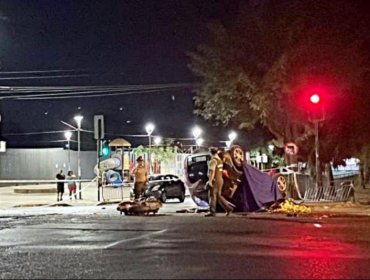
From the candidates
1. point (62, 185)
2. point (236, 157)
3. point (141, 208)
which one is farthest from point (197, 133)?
point (141, 208)

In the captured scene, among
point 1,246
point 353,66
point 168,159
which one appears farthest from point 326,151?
point 1,246

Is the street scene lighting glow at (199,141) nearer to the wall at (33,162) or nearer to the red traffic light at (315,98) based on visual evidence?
the wall at (33,162)

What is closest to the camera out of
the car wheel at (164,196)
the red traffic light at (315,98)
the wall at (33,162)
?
the red traffic light at (315,98)

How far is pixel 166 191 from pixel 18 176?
39.1 metres

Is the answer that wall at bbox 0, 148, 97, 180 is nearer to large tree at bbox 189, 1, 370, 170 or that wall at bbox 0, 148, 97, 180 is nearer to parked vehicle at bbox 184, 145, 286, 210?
large tree at bbox 189, 1, 370, 170

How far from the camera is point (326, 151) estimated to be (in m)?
38.8

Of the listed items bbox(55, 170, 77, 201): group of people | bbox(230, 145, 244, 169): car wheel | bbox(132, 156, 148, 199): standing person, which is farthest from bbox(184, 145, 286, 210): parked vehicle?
bbox(55, 170, 77, 201): group of people

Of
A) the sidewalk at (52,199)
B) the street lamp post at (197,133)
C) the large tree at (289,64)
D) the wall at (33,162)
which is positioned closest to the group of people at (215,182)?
the large tree at (289,64)

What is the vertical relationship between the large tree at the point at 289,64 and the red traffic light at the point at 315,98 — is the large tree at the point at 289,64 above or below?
above

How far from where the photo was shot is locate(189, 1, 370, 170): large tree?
104ft

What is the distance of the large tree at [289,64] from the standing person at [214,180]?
8583 millimetres

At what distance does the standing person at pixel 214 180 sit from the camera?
22422mm

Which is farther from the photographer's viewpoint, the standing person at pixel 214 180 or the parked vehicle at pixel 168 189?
the parked vehicle at pixel 168 189

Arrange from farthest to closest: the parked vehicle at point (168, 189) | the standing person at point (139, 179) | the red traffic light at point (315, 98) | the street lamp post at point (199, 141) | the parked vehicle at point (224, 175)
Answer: the street lamp post at point (199, 141) < the parked vehicle at point (168, 189) < the standing person at point (139, 179) < the red traffic light at point (315, 98) < the parked vehicle at point (224, 175)
